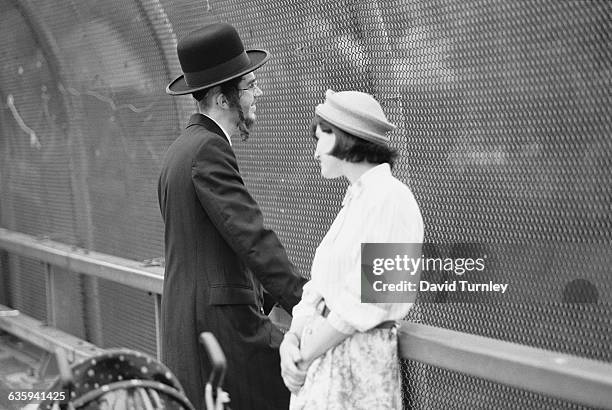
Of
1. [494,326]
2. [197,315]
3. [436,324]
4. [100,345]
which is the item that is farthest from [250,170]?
[100,345]

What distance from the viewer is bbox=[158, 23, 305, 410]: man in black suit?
11.3 feet

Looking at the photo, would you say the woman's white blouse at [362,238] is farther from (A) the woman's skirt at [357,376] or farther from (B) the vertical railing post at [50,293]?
(B) the vertical railing post at [50,293]

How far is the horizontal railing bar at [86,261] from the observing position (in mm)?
5059

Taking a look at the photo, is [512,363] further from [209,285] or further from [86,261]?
[86,261]

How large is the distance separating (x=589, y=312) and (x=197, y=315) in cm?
146

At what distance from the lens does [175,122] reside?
4.98 metres

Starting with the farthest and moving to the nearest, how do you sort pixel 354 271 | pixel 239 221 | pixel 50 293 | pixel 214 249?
pixel 50 293
pixel 214 249
pixel 239 221
pixel 354 271

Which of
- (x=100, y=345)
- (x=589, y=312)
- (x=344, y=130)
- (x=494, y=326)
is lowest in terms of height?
(x=100, y=345)

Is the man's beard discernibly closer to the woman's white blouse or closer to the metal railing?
the woman's white blouse

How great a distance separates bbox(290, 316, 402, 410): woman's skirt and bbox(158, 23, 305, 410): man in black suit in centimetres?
62

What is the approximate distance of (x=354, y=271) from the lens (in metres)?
2.79

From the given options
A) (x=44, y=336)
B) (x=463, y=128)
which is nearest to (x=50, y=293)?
(x=44, y=336)

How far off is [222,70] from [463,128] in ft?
3.23

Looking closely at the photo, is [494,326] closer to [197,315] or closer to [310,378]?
[310,378]
